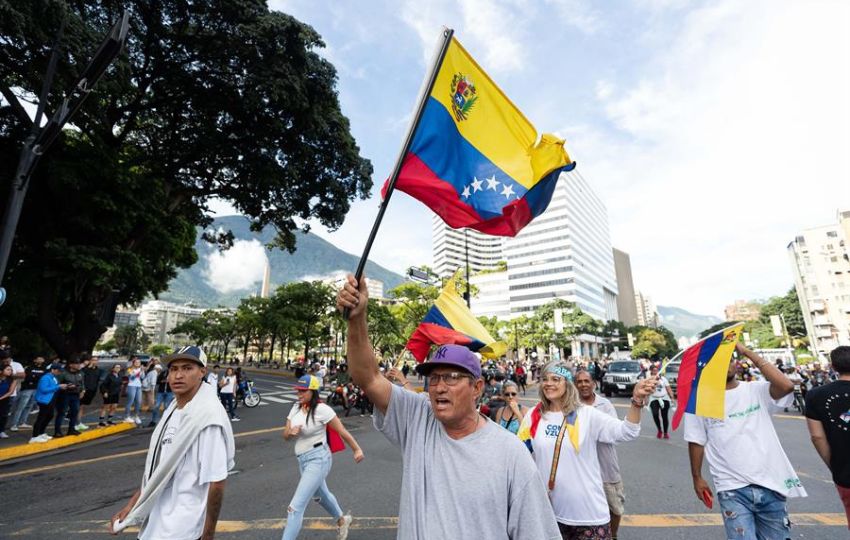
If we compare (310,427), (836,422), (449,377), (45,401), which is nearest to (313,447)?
(310,427)

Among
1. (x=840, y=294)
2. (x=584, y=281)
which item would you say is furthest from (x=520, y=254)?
(x=840, y=294)

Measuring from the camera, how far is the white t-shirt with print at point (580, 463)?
9.18 ft

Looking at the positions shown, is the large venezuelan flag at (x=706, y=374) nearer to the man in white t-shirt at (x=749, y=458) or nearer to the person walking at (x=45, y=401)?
the man in white t-shirt at (x=749, y=458)

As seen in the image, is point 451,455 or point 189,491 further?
point 189,491

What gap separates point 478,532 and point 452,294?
4497mm

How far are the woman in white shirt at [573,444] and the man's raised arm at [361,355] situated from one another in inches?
67.2

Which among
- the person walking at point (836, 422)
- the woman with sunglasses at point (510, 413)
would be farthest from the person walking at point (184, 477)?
the person walking at point (836, 422)

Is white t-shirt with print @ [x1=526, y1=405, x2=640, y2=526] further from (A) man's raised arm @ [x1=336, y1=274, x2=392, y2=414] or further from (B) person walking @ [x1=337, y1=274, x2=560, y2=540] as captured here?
(A) man's raised arm @ [x1=336, y1=274, x2=392, y2=414]

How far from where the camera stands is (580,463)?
292cm

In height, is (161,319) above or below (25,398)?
above

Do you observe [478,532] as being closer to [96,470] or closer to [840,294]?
[96,470]

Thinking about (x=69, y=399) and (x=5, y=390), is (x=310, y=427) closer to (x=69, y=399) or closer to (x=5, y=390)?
(x=69, y=399)

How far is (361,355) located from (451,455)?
2.06 ft

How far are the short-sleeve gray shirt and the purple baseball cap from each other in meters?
0.28
